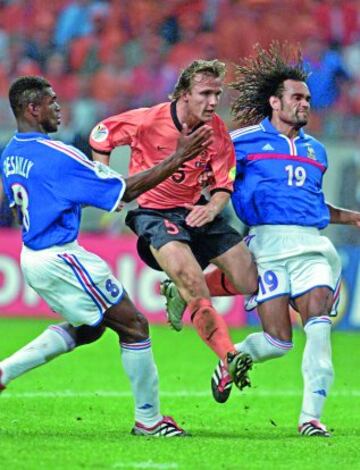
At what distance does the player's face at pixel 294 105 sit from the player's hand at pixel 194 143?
1.40m

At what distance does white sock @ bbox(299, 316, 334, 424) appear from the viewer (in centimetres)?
778

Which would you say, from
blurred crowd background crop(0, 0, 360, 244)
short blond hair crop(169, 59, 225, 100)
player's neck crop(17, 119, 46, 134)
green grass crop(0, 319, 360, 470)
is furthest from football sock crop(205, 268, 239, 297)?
blurred crowd background crop(0, 0, 360, 244)

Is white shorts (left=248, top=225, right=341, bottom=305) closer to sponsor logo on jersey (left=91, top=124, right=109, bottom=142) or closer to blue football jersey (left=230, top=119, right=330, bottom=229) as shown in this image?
blue football jersey (left=230, top=119, right=330, bottom=229)

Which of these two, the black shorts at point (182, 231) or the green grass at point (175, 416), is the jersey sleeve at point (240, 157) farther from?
the green grass at point (175, 416)

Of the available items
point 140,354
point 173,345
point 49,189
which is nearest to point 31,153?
point 49,189

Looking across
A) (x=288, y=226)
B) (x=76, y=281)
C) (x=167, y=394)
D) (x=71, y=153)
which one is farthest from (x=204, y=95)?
(x=167, y=394)

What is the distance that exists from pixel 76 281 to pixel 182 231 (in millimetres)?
959

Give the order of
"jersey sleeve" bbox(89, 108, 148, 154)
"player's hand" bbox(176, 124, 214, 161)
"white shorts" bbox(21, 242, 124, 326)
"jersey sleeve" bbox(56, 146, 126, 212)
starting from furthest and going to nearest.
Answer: "jersey sleeve" bbox(89, 108, 148, 154) < "white shorts" bbox(21, 242, 124, 326) < "jersey sleeve" bbox(56, 146, 126, 212) < "player's hand" bbox(176, 124, 214, 161)

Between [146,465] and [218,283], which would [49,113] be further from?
[146,465]

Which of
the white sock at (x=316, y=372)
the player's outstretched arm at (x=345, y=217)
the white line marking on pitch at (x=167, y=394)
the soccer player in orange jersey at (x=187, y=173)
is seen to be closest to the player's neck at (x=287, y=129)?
the soccer player in orange jersey at (x=187, y=173)

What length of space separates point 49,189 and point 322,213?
6.93 ft

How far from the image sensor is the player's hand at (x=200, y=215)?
7961 mm

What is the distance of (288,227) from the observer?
836 centimetres

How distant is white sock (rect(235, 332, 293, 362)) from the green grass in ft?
1.64
